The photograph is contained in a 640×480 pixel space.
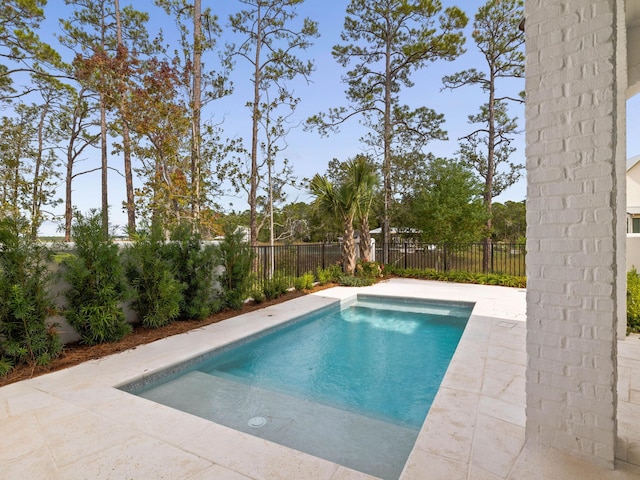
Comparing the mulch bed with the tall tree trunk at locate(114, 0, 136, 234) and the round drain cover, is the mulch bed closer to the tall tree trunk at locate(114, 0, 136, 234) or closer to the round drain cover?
the round drain cover

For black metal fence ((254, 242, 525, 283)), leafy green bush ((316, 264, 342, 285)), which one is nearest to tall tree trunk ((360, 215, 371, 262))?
black metal fence ((254, 242, 525, 283))

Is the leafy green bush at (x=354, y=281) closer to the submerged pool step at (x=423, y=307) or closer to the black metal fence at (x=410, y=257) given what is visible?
the black metal fence at (x=410, y=257)

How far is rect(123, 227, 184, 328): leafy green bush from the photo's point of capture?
4652mm

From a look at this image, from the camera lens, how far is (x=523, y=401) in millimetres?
2619

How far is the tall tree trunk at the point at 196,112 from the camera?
29.9 ft

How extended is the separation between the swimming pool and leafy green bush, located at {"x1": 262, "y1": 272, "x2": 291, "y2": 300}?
4.36ft

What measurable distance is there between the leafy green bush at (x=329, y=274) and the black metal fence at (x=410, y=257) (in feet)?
0.65

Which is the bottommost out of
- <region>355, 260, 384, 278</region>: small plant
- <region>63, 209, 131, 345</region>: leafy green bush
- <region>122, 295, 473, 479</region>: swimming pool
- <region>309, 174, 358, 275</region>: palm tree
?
<region>122, 295, 473, 479</region>: swimming pool

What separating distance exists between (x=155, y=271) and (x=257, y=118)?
800 cm

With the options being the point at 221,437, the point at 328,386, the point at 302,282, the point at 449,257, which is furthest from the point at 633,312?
the point at 449,257

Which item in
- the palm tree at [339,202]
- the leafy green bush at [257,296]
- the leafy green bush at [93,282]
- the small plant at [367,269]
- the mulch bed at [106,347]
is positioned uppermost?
the palm tree at [339,202]

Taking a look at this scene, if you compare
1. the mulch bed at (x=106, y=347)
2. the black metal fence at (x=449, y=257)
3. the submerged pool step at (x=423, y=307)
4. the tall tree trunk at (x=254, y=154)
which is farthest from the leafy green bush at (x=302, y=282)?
the black metal fence at (x=449, y=257)

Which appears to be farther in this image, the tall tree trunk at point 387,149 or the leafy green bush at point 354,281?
the tall tree trunk at point 387,149

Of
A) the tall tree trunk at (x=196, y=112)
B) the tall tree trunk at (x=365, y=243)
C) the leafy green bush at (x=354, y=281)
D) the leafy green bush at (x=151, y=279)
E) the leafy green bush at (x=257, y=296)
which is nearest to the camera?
the leafy green bush at (x=151, y=279)
